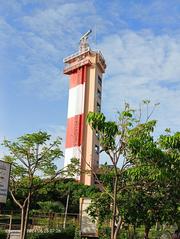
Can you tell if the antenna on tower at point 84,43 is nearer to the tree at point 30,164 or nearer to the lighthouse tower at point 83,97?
the lighthouse tower at point 83,97

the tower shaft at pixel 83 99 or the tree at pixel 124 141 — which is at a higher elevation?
the tower shaft at pixel 83 99

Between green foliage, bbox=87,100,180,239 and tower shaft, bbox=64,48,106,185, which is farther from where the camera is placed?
tower shaft, bbox=64,48,106,185

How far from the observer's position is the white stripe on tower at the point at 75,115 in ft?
156

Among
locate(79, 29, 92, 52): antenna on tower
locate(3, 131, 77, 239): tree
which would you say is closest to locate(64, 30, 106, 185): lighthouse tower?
locate(79, 29, 92, 52): antenna on tower

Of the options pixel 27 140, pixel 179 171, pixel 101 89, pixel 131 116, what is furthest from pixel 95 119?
pixel 101 89

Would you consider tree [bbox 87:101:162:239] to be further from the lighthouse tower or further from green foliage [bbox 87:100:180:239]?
the lighthouse tower

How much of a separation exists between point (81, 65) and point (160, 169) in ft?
132

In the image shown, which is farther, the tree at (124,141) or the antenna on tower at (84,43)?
the antenna on tower at (84,43)

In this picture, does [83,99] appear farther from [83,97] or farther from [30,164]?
[30,164]

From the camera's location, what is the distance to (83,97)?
4988cm

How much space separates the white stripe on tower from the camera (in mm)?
47625

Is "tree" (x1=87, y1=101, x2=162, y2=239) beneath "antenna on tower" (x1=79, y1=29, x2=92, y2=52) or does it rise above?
beneath

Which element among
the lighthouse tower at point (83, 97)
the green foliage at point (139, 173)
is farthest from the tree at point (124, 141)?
the lighthouse tower at point (83, 97)

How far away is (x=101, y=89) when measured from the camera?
173 feet
